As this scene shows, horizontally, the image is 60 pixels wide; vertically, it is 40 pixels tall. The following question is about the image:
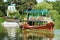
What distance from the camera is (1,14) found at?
2189cm

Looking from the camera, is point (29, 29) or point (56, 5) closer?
point (29, 29)

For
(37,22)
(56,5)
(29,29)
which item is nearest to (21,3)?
(56,5)

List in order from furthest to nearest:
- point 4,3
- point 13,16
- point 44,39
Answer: point 4,3 < point 13,16 < point 44,39

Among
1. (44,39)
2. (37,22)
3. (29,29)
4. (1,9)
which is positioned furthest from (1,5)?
(44,39)

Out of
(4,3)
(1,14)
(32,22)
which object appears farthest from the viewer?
(4,3)

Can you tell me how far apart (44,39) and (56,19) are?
1033 centimetres

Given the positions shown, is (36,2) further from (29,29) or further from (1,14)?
(29,29)

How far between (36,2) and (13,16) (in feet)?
21.2

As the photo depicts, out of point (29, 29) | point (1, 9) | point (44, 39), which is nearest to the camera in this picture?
point (44, 39)

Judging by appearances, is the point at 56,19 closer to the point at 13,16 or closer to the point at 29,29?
the point at 13,16

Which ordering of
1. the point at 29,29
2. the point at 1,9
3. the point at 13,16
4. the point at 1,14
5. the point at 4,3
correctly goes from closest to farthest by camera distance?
the point at 29,29
the point at 13,16
the point at 1,14
the point at 1,9
the point at 4,3

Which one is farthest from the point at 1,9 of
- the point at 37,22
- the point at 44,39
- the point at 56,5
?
the point at 44,39

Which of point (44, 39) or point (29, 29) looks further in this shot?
point (29, 29)

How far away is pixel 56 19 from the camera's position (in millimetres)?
20031
